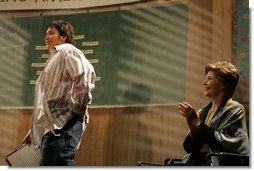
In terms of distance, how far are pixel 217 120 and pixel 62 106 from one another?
0.70 metres

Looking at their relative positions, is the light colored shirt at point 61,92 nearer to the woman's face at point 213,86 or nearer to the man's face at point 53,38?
the man's face at point 53,38

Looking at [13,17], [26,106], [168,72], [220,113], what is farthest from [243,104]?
[13,17]

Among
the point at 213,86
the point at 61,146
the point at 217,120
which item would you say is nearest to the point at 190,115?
the point at 217,120

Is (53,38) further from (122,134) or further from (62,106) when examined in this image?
(122,134)

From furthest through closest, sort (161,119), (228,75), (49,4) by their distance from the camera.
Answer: (49,4) < (161,119) < (228,75)

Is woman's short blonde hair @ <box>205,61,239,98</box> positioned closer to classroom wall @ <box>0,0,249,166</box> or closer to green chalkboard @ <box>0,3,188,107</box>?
classroom wall @ <box>0,0,249,166</box>

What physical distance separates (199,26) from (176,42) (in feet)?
0.45

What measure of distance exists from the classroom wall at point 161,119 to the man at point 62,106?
0.23m

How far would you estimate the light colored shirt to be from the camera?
2.14 metres

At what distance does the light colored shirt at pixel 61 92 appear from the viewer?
2.14m

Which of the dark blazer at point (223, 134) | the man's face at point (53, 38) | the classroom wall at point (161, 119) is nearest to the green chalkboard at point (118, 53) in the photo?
the classroom wall at point (161, 119)

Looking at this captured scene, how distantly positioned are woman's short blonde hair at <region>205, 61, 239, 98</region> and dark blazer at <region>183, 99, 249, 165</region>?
53mm

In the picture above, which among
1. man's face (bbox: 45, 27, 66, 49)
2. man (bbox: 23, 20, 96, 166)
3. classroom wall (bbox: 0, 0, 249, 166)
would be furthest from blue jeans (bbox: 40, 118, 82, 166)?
man's face (bbox: 45, 27, 66, 49)

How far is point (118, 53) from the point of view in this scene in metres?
2.45
